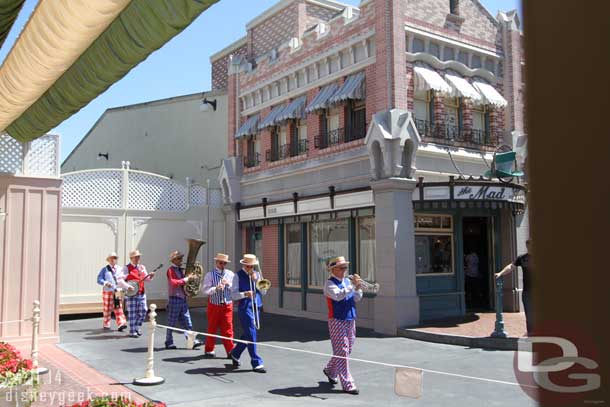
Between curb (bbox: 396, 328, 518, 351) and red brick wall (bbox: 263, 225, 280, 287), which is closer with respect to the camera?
curb (bbox: 396, 328, 518, 351)

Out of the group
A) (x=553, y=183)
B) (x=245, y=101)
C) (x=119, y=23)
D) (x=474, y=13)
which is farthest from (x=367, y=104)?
(x=553, y=183)

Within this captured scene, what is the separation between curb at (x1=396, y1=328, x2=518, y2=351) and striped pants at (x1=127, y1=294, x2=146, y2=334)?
19.5 ft

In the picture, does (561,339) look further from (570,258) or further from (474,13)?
(474,13)

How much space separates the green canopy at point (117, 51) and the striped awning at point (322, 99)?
9.08m

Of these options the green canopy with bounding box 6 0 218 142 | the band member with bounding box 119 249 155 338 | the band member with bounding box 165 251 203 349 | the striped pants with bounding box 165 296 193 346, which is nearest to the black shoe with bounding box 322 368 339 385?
the band member with bounding box 165 251 203 349

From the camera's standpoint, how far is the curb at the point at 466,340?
11.1 meters

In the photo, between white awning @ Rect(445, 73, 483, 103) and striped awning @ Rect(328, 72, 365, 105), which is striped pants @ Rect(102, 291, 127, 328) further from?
white awning @ Rect(445, 73, 483, 103)

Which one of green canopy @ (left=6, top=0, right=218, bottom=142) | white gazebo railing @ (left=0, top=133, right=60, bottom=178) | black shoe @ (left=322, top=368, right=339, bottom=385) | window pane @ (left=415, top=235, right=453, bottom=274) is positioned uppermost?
white gazebo railing @ (left=0, top=133, right=60, bottom=178)

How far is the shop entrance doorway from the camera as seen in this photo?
16.0 m

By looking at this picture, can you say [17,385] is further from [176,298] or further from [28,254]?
[28,254]

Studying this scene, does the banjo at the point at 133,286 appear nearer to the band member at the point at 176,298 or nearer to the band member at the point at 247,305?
the band member at the point at 176,298

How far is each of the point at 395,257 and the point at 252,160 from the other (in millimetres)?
7975

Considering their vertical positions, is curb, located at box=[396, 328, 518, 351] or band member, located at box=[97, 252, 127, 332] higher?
band member, located at box=[97, 252, 127, 332]

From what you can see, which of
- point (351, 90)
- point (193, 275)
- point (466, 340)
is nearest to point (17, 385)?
point (193, 275)
